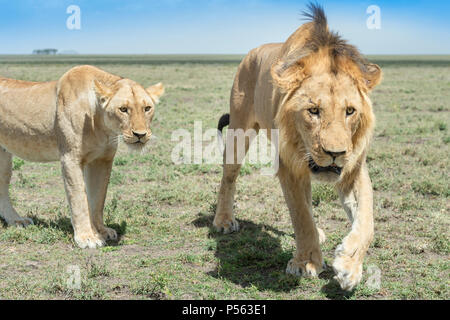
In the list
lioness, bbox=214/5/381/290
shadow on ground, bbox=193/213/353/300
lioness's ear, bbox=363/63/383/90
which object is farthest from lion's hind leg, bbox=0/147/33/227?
lioness's ear, bbox=363/63/383/90

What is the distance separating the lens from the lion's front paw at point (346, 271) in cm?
319

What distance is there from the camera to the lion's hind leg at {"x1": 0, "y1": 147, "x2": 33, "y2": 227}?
5219mm

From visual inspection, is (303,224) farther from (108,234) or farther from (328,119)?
(108,234)

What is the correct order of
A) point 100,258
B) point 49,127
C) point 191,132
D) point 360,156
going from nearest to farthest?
point 360,156 < point 100,258 < point 49,127 < point 191,132

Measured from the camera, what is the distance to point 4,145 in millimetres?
5047

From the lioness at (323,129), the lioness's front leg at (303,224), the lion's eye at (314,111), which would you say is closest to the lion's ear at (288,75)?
the lioness at (323,129)

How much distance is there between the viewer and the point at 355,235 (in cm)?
337

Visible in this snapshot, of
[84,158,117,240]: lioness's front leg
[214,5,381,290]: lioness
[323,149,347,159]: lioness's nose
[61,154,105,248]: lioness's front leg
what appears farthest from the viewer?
[84,158,117,240]: lioness's front leg

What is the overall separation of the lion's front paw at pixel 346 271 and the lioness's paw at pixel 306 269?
0.66 metres

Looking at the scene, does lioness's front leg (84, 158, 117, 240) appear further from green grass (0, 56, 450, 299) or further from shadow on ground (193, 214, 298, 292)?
shadow on ground (193, 214, 298, 292)

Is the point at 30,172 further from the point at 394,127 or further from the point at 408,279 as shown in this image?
the point at 394,127

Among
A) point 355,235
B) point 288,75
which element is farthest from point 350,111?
point 355,235
